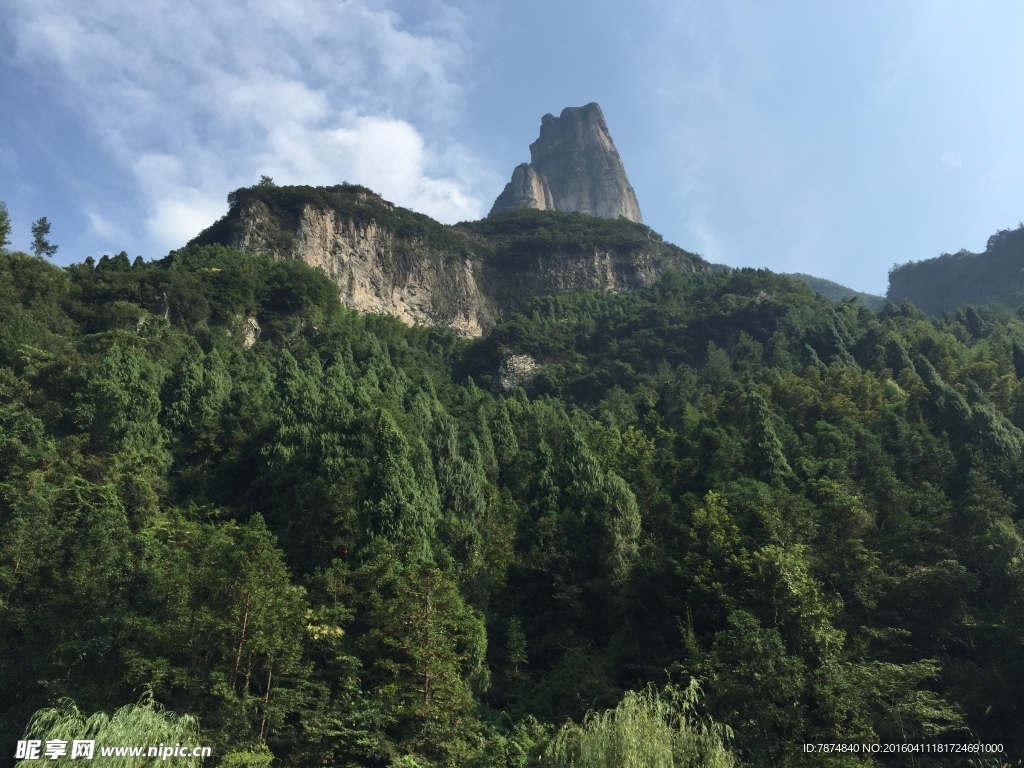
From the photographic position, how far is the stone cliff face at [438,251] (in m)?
67.4

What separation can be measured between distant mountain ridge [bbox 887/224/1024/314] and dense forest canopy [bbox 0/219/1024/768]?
64035 mm

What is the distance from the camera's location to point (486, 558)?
2555 centimetres

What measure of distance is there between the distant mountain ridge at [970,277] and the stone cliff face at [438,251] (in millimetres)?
37537

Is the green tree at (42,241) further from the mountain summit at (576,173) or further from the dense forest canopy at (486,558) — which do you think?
the mountain summit at (576,173)

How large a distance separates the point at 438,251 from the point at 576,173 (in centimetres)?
7606

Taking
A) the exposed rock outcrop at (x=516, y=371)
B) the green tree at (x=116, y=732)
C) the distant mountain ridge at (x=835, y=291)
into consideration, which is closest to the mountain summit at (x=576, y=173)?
the distant mountain ridge at (x=835, y=291)

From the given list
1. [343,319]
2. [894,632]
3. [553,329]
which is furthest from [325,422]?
[553,329]

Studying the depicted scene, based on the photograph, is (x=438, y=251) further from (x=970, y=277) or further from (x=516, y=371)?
(x=970, y=277)

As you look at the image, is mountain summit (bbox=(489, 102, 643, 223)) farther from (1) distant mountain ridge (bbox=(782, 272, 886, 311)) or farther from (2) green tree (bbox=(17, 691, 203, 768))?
(2) green tree (bbox=(17, 691, 203, 768))

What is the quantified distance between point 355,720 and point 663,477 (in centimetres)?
1783

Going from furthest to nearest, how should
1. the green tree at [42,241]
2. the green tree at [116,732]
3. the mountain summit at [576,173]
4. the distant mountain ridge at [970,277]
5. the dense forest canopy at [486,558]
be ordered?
1. the mountain summit at [576,173]
2. the distant mountain ridge at [970,277]
3. the green tree at [42,241]
4. the dense forest canopy at [486,558]
5. the green tree at [116,732]

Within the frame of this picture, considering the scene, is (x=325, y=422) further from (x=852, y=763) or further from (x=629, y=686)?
(x=852, y=763)

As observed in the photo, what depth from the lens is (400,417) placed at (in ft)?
103

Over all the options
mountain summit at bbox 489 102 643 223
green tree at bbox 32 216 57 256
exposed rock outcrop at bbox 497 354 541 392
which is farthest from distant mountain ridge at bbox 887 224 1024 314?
green tree at bbox 32 216 57 256
